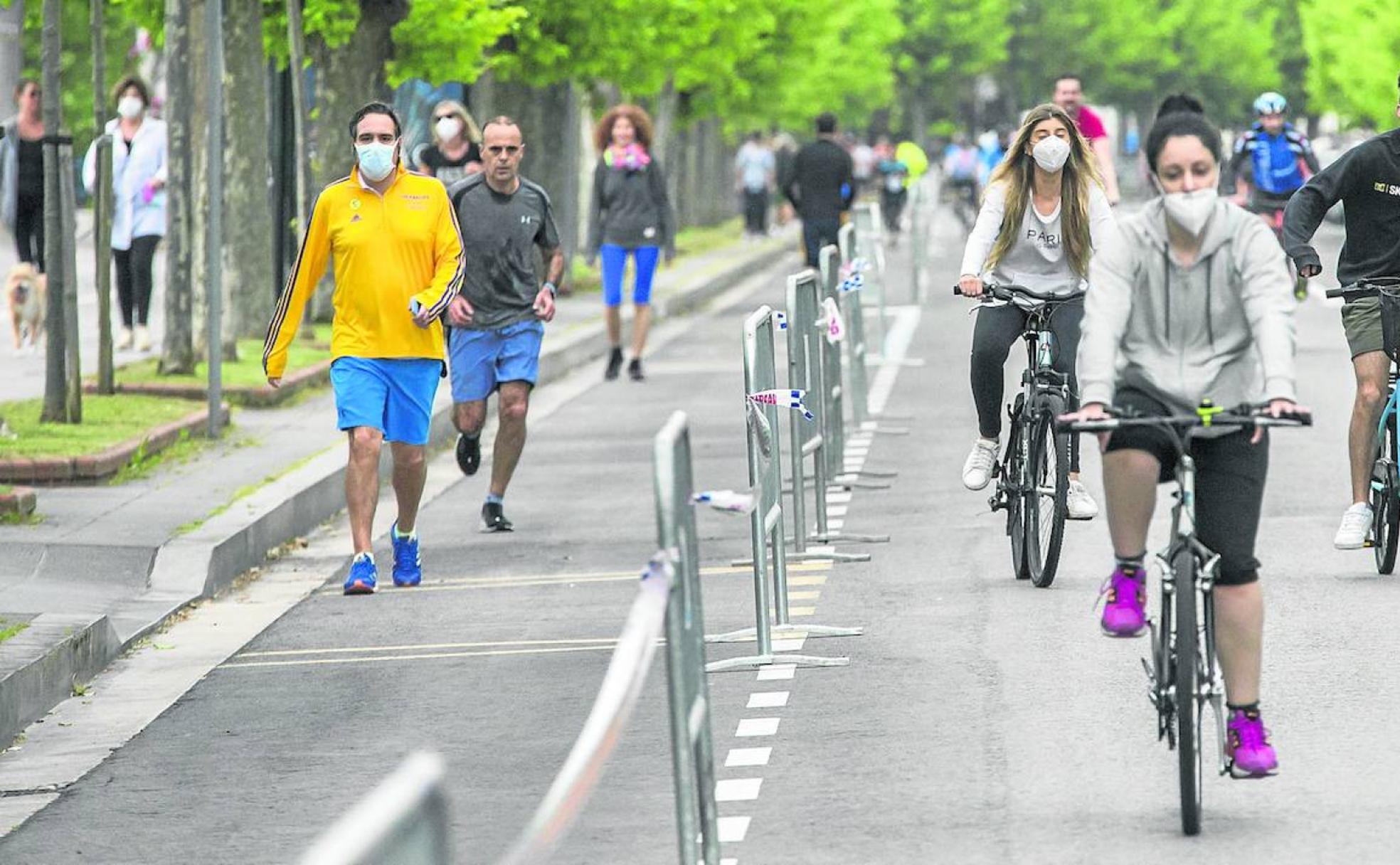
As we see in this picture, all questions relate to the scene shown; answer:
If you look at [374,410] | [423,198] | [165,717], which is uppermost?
[423,198]

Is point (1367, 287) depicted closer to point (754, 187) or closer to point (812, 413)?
point (812, 413)

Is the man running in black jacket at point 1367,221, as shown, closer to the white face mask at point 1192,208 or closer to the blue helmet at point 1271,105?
the white face mask at point 1192,208

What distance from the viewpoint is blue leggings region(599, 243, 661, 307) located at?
21.0m

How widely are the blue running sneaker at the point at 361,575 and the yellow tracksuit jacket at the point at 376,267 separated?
0.77 meters

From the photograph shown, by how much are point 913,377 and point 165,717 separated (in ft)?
40.8

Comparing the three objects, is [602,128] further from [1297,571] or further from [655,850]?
[655,850]

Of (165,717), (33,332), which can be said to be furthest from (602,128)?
(165,717)

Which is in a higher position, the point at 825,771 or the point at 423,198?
the point at 423,198

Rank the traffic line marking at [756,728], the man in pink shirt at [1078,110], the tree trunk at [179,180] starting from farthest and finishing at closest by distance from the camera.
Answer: the tree trunk at [179,180]
the man in pink shirt at [1078,110]
the traffic line marking at [756,728]

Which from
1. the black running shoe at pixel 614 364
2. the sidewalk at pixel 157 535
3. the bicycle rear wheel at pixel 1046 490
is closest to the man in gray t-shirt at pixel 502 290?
the sidewalk at pixel 157 535

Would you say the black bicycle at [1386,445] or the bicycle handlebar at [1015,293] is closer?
the black bicycle at [1386,445]

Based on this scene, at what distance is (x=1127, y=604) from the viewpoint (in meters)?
7.38

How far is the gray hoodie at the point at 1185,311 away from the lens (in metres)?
7.15

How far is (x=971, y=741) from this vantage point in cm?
827
